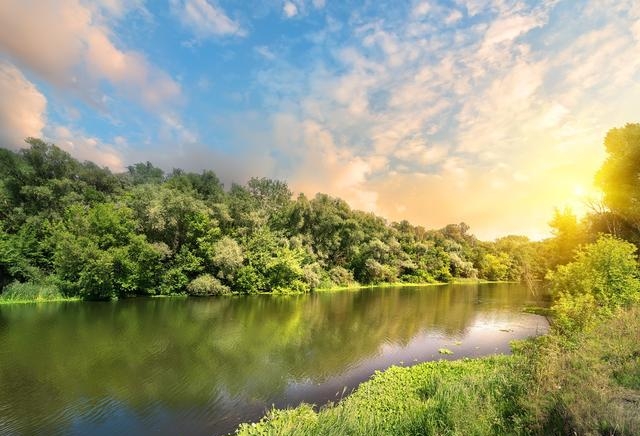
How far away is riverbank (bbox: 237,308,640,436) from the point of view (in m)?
7.27

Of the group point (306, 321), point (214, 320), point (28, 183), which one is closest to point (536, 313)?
point (306, 321)

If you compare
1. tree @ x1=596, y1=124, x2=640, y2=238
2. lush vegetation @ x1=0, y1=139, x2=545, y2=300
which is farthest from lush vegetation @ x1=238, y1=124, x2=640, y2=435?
tree @ x1=596, y1=124, x2=640, y2=238

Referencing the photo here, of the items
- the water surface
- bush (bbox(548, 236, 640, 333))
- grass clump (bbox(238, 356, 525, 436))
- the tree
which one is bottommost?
the water surface

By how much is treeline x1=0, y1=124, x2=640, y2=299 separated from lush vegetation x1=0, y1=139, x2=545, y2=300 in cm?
16

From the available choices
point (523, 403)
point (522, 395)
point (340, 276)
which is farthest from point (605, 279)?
point (340, 276)

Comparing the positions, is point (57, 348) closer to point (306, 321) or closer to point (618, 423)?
point (306, 321)

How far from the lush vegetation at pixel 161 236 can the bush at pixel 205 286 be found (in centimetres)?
16

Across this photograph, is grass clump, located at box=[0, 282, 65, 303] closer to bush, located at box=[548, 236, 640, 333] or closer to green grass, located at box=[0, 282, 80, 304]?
green grass, located at box=[0, 282, 80, 304]

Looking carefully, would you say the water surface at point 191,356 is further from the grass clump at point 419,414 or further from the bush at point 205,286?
the bush at point 205,286

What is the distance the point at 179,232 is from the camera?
51969 millimetres

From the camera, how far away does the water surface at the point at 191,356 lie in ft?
43.4

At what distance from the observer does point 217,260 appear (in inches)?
1939

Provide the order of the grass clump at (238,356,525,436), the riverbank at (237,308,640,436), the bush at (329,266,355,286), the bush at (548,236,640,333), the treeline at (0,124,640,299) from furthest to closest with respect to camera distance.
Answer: the bush at (329,266,355,286) < the treeline at (0,124,640,299) < the bush at (548,236,640,333) < the grass clump at (238,356,525,436) < the riverbank at (237,308,640,436)

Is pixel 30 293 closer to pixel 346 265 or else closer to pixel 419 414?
pixel 419 414
